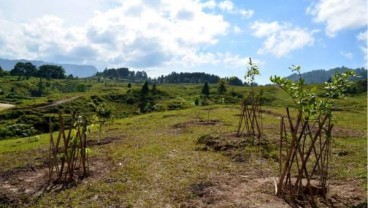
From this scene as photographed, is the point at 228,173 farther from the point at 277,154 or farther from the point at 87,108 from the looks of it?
the point at 87,108

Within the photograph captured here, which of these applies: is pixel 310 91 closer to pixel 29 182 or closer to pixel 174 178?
pixel 174 178

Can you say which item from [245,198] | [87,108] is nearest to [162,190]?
[245,198]

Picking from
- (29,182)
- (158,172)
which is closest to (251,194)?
(158,172)

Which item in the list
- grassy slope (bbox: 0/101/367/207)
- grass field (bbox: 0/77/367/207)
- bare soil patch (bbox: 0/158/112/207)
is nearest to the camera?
grass field (bbox: 0/77/367/207)

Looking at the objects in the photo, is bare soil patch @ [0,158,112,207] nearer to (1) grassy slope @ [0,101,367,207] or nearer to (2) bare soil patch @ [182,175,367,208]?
(1) grassy slope @ [0,101,367,207]

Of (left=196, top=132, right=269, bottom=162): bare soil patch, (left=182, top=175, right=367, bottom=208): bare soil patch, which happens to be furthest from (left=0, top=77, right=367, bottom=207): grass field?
(left=196, top=132, right=269, bottom=162): bare soil patch

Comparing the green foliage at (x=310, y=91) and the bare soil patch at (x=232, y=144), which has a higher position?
the green foliage at (x=310, y=91)

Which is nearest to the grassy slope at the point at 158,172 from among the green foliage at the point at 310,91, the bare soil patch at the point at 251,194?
the bare soil patch at the point at 251,194

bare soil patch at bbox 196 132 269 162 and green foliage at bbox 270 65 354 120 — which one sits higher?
green foliage at bbox 270 65 354 120

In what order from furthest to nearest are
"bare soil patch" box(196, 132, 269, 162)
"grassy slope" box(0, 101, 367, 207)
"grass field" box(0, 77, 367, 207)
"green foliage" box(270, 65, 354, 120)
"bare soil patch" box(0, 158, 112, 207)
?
1. "bare soil patch" box(196, 132, 269, 162)
2. "bare soil patch" box(0, 158, 112, 207)
3. "grassy slope" box(0, 101, 367, 207)
4. "grass field" box(0, 77, 367, 207)
5. "green foliage" box(270, 65, 354, 120)

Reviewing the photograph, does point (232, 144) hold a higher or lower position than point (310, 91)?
lower

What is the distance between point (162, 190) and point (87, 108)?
71.7m

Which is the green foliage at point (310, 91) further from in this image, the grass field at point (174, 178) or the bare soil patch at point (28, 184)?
the bare soil patch at point (28, 184)

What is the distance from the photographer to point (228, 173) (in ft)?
67.5
